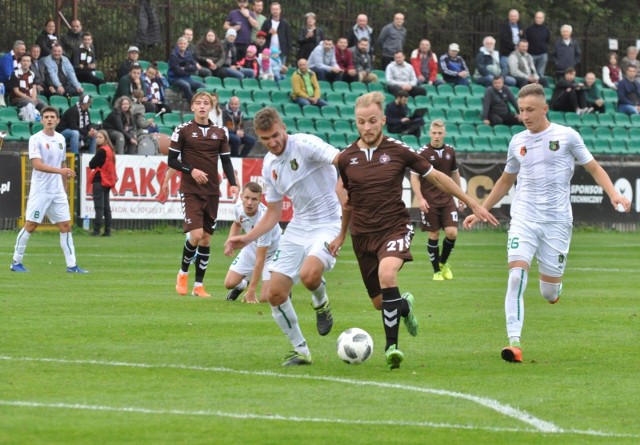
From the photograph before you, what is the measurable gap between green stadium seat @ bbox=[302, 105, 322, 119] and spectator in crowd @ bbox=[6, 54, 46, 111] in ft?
25.1

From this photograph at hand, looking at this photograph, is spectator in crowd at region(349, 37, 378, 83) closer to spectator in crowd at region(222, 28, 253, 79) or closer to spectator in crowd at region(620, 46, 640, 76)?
spectator in crowd at region(222, 28, 253, 79)

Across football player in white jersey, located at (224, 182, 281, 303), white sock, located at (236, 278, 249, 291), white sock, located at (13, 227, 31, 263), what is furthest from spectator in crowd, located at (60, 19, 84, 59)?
white sock, located at (236, 278, 249, 291)

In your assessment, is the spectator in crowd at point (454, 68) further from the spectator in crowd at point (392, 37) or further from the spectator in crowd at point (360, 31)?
the spectator in crowd at point (360, 31)

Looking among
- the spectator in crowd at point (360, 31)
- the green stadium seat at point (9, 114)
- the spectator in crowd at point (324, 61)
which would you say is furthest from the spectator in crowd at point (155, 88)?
the spectator in crowd at point (360, 31)

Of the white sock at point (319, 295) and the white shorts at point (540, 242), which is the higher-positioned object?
the white shorts at point (540, 242)

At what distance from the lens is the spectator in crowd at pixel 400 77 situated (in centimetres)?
3569

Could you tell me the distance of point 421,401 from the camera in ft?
28.4

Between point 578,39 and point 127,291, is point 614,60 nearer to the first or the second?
point 578,39

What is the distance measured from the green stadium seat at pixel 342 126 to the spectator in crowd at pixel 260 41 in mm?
2835

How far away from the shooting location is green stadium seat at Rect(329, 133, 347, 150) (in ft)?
109

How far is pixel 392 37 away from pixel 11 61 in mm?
11522

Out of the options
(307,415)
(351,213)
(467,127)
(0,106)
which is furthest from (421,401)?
(467,127)

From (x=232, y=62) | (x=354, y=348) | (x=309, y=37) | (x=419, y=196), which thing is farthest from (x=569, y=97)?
(x=354, y=348)

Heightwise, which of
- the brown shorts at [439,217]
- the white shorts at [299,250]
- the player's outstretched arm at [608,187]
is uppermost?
the player's outstretched arm at [608,187]
